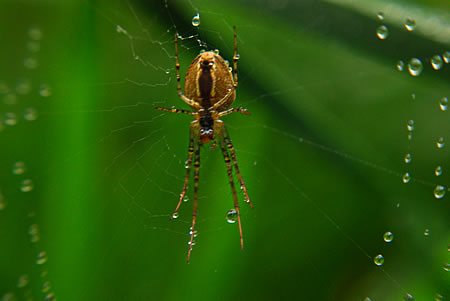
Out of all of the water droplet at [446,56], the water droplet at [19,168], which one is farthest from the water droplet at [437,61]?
the water droplet at [19,168]

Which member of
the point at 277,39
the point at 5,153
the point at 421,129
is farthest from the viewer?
the point at 277,39

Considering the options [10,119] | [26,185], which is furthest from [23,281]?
[10,119]

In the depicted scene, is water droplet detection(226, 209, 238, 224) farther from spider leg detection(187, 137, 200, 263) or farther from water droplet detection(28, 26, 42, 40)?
water droplet detection(28, 26, 42, 40)

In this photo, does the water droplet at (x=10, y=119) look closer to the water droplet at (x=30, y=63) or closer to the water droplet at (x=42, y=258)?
the water droplet at (x=30, y=63)

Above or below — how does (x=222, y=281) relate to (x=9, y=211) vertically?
below

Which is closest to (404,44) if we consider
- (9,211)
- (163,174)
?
(163,174)

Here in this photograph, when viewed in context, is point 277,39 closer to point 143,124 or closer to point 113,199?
point 143,124

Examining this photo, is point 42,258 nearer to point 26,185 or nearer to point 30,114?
point 26,185

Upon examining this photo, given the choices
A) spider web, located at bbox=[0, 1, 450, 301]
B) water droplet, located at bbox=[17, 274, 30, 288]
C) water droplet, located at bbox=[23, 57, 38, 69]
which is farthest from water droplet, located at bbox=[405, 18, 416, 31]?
water droplet, located at bbox=[17, 274, 30, 288]
